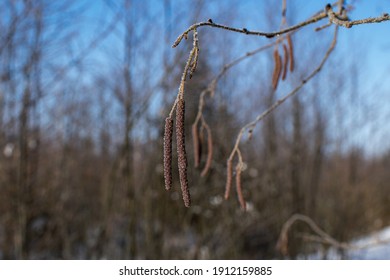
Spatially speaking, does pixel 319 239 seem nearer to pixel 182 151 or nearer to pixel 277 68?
pixel 277 68

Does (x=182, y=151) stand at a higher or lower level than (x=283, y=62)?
lower

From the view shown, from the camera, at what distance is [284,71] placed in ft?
4.06

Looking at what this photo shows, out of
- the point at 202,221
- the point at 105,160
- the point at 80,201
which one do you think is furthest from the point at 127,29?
the point at 105,160

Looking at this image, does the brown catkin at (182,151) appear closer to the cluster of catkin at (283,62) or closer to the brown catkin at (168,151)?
the brown catkin at (168,151)

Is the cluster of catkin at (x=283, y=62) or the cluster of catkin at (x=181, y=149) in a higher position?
the cluster of catkin at (x=283, y=62)

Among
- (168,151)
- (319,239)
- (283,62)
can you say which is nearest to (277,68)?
(283,62)

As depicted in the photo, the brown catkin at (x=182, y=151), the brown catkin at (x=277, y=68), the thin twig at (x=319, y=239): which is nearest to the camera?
the brown catkin at (x=182, y=151)

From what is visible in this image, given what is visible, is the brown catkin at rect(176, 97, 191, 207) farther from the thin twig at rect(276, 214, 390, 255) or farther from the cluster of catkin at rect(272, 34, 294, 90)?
the thin twig at rect(276, 214, 390, 255)

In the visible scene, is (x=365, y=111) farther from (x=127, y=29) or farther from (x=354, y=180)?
(x=127, y=29)

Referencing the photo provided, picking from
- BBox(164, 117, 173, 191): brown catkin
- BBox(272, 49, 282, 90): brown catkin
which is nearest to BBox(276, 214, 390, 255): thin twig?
BBox(272, 49, 282, 90): brown catkin

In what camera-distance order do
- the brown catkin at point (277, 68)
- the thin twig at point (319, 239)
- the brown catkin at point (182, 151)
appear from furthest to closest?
the thin twig at point (319, 239), the brown catkin at point (277, 68), the brown catkin at point (182, 151)

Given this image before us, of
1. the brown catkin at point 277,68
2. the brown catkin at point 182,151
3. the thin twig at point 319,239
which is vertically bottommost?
the thin twig at point 319,239

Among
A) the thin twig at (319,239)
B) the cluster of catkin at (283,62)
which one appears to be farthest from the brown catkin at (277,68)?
the thin twig at (319,239)
